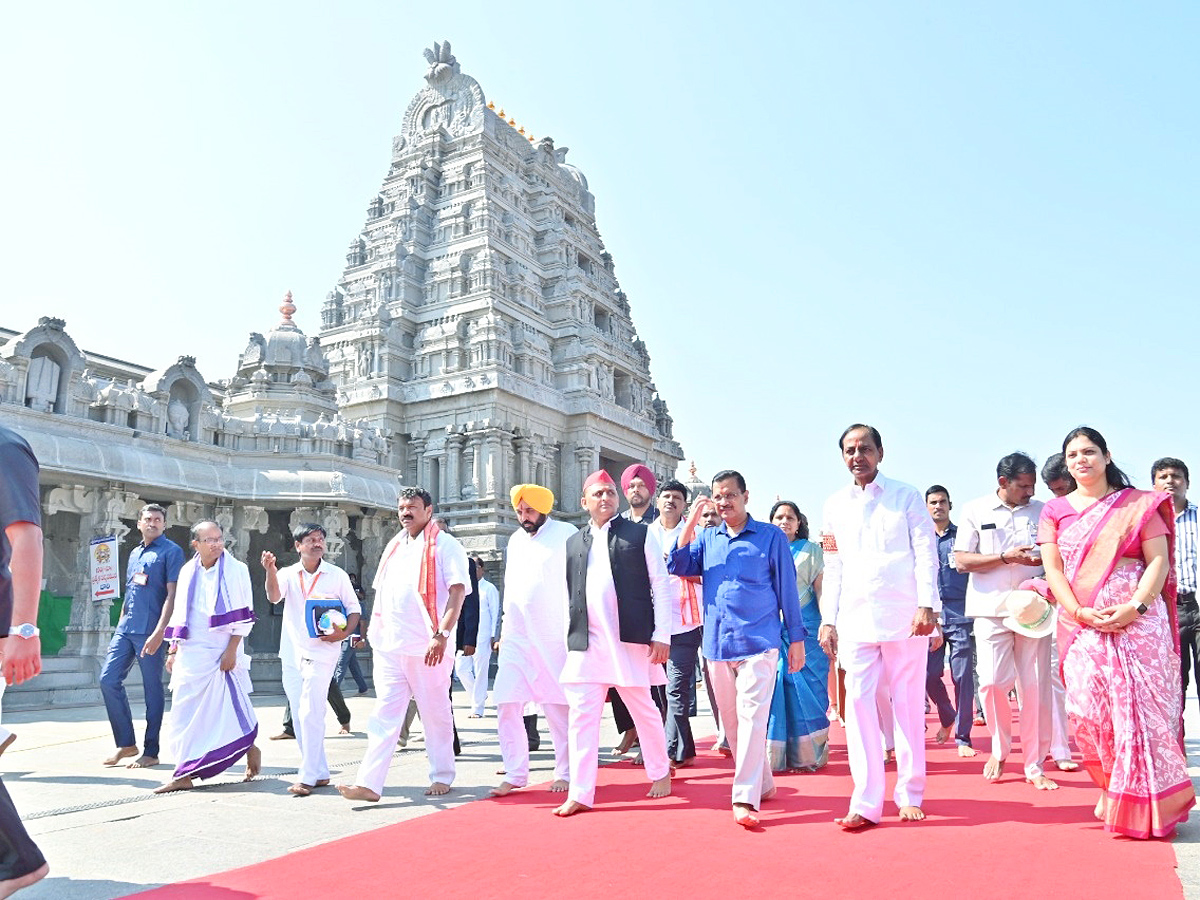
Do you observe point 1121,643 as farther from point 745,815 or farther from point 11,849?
point 11,849

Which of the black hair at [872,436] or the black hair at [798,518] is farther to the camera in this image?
the black hair at [798,518]

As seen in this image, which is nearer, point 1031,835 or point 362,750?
point 1031,835

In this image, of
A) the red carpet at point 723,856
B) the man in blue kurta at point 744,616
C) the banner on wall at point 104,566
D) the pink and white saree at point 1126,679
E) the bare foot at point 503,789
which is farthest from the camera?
the banner on wall at point 104,566

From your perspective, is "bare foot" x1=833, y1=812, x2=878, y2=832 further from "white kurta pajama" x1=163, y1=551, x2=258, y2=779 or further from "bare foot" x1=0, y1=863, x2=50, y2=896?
"white kurta pajama" x1=163, y1=551, x2=258, y2=779

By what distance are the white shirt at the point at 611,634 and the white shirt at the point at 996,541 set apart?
2121 mm

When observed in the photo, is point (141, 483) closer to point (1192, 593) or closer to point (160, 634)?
point (160, 634)

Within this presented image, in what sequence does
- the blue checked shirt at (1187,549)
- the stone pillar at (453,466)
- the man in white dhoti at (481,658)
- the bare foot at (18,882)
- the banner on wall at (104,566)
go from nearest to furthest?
the bare foot at (18,882), the blue checked shirt at (1187,549), the man in white dhoti at (481,658), the banner on wall at (104,566), the stone pillar at (453,466)

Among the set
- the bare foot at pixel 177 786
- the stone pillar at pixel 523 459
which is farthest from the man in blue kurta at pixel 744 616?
the stone pillar at pixel 523 459

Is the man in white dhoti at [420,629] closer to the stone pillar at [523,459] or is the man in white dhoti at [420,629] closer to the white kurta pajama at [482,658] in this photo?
the white kurta pajama at [482,658]

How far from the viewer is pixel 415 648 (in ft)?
21.0

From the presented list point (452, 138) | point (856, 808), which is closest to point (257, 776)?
point (856, 808)

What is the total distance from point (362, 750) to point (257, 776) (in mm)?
1629

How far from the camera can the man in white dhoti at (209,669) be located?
21.7 feet

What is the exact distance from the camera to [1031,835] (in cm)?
454
